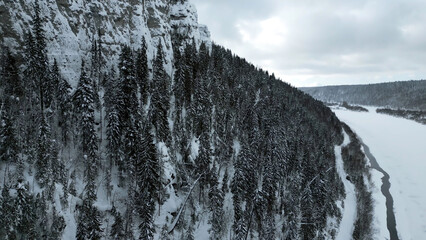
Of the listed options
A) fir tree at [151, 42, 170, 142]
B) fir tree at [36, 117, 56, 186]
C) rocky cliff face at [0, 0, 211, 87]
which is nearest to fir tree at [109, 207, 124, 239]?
fir tree at [36, 117, 56, 186]

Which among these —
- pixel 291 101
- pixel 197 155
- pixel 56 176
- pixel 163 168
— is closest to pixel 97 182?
pixel 56 176

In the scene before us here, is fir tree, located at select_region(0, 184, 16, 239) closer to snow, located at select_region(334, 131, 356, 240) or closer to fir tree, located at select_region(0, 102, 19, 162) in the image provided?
fir tree, located at select_region(0, 102, 19, 162)

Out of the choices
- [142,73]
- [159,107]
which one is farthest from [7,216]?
[142,73]

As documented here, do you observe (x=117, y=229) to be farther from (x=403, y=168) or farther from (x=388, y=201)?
(x=403, y=168)

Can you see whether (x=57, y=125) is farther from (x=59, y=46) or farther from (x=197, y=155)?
(x=197, y=155)

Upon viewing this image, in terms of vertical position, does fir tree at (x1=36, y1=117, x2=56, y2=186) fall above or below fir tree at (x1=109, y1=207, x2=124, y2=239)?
above

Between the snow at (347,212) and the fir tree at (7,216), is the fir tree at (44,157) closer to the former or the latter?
the fir tree at (7,216)
